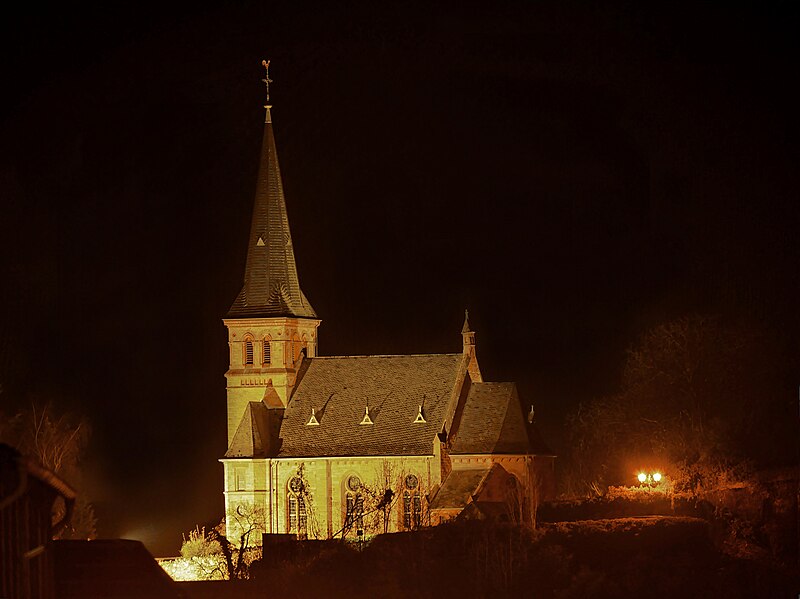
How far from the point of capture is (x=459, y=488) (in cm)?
8900

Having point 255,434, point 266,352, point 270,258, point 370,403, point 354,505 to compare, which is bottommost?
point 354,505

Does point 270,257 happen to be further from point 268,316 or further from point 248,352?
point 248,352

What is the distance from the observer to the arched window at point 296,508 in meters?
93.6

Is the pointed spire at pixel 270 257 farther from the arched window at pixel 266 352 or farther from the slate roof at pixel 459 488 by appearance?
the slate roof at pixel 459 488

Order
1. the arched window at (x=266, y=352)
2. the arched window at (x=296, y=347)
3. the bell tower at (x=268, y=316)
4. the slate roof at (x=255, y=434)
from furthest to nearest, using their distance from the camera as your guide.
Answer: the arched window at (x=296, y=347) < the arched window at (x=266, y=352) < the bell tower at (x=268, y=316) < the slate roof at (x=255, y=434)

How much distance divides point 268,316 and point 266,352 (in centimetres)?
181

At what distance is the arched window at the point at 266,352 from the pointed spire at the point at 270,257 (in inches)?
63.4

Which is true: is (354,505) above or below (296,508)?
above

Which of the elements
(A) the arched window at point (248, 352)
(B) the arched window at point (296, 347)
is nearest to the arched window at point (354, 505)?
(B) the arched window at point (296, 347)

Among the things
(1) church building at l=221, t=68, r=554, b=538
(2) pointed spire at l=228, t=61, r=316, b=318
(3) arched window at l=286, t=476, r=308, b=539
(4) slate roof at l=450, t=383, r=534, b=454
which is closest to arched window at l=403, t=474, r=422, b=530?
(1) church building at l=221, t=68, r=554, b=538

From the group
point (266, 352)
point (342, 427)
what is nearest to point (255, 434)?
point (342, 427)

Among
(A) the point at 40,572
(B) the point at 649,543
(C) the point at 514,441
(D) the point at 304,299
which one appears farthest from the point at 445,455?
(A) the point at 40,572

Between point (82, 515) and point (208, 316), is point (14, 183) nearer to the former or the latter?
point (82, 515)

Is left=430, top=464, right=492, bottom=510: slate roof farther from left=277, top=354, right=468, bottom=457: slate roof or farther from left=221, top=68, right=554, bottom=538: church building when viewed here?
left=277, top=354, right=468, bottom=457: slate roof
